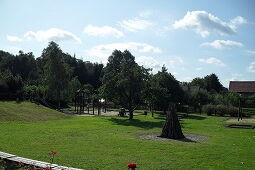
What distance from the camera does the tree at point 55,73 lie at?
54438 mm

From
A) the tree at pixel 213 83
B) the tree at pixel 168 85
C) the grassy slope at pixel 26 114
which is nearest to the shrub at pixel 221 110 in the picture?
→ the tree at pixel 168 85

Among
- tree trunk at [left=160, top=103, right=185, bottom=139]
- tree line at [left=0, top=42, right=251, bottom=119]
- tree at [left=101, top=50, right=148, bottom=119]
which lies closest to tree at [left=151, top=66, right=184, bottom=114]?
tree line at [left=0, top=42, right=251, bottom=119]

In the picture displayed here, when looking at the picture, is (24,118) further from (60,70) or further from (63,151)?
(60,70)

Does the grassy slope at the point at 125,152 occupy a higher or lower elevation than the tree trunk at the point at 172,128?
lower

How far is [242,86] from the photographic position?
98312 mm

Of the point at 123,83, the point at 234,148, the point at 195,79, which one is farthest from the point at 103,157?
the point at 195,79

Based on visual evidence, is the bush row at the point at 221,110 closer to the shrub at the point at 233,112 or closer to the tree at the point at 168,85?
the shrub at the point at 233,112

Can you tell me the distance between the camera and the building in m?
95.7

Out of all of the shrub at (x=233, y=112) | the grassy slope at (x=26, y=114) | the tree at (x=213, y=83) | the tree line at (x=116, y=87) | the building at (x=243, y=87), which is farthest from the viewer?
the tree at (x=213, y=83)

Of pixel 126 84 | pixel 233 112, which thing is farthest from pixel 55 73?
pixel 233 112

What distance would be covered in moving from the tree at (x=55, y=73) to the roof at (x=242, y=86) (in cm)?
5803

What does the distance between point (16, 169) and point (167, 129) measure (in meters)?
15.4

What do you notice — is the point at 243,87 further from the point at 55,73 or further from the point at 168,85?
the point at 55,73

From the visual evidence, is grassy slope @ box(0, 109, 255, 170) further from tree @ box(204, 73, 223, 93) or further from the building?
tree @ box(204, 73, 223, 93)
